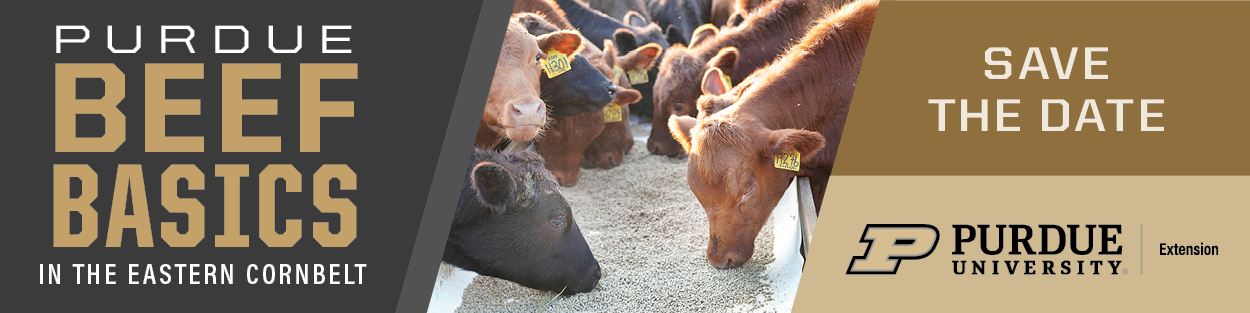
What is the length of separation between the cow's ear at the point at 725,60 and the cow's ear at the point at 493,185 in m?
2.51

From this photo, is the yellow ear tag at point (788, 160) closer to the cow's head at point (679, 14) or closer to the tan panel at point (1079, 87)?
the tan panel at point (1079, 87)

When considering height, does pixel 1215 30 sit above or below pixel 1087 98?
above

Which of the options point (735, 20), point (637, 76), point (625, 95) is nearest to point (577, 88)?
point (625, 95)

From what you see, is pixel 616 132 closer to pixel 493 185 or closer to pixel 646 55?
pixel 646 55

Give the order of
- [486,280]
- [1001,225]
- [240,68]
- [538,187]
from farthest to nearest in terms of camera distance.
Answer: [486,280]
[538,187]
[1001,225]
[240,68]

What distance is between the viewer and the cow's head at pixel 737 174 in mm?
4004

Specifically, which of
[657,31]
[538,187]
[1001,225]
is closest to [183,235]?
[538,187]

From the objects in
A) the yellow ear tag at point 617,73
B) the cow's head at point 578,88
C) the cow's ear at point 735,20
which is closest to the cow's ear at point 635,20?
the cow's ear at point 735,20

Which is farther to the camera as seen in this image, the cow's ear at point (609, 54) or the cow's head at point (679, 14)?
the cow's head at point (679, 14)

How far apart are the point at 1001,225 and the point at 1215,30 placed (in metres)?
1.22

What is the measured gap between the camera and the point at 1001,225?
141 inches

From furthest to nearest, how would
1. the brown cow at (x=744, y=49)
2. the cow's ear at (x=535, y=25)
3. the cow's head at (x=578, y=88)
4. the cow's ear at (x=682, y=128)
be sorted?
the brown cow at (x=744, y=49), the cow's ear at (x=535, y=25), the cow's head at (x=578, y=88), the cow's ear at (x=682, y=128)

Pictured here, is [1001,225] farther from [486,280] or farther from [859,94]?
[486,280]

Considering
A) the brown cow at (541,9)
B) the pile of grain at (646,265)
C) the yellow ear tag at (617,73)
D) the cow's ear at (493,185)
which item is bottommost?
the pile of grain at (646,265)
